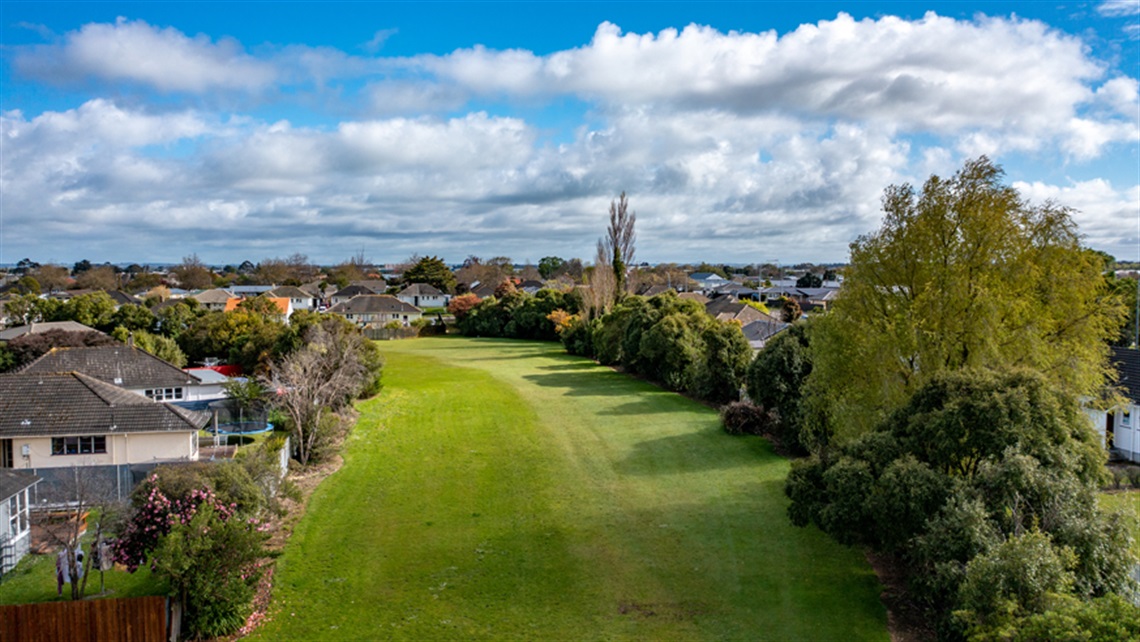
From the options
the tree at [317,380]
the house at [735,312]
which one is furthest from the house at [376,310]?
the tree at [317,380]

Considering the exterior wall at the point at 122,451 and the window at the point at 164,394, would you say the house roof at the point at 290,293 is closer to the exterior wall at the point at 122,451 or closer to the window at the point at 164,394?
the window at the point at 164,394

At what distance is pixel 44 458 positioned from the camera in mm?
22922

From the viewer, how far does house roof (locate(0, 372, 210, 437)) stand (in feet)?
75.4

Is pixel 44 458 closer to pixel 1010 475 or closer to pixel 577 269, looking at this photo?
pixel 1010 475

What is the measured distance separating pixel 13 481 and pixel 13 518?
0.92 metres

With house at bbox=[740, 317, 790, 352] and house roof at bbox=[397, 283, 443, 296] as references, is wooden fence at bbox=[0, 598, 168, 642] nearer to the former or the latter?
house at bbox=[740, 317, 790, 352]

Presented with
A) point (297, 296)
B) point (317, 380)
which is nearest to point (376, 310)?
point (297, 296)

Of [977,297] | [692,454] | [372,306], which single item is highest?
[977,297]

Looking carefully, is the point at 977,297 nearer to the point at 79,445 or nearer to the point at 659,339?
the point at 659,339

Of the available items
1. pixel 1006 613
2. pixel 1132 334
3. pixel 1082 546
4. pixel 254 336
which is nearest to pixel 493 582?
pixel 1006 613

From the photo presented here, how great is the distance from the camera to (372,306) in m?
90.3

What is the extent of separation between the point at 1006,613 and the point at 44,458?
26219 mm

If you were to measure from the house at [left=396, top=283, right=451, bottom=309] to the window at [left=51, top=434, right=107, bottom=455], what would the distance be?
3588 inches

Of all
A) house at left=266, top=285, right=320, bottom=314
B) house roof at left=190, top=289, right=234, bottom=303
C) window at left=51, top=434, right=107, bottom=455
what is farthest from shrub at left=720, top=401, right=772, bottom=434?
house at left=266, top=285, right=320, bottom=314
